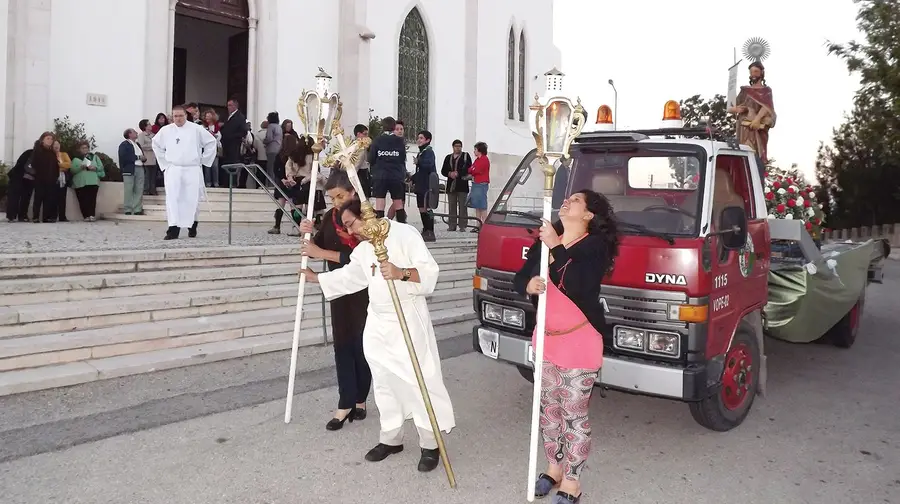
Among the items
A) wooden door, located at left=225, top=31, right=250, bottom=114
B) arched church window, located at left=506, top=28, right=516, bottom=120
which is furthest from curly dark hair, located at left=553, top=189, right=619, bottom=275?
arched church window, located at left=506, top=28, right=516, bottom=120

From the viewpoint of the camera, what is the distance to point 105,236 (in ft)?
33.2

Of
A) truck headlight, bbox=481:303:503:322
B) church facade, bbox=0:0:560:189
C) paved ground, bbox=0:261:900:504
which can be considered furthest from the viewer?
church facade, bbox=0:0:560:189

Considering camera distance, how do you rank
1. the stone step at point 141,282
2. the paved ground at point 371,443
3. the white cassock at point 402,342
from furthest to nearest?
the stone step at point 141,282
the white cassock at point 402,342
the paved ground at point 371,443

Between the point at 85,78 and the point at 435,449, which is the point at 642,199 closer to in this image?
the point at 435,449

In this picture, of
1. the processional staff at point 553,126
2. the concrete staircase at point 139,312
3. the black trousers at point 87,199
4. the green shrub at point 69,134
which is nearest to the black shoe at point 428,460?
the processional staff at point 553,126

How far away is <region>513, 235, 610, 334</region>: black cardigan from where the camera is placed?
12.6 ft

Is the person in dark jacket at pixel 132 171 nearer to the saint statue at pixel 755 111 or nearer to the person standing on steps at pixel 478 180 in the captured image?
the person standing on steps at pixel 478 180

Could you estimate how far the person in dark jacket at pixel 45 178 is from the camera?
12.0 m

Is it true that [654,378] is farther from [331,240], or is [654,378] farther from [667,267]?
[331,240]

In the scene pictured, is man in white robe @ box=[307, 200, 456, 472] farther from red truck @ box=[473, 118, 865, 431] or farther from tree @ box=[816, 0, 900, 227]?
tree @ box=[816, 0, 900, 227]

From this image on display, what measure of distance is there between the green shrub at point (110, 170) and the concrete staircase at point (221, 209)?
72 cm

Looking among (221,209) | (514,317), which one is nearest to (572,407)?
(514,317)

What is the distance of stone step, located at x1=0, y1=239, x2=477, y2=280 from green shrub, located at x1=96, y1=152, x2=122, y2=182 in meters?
6.17

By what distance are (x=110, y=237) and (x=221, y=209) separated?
11.1 ft
